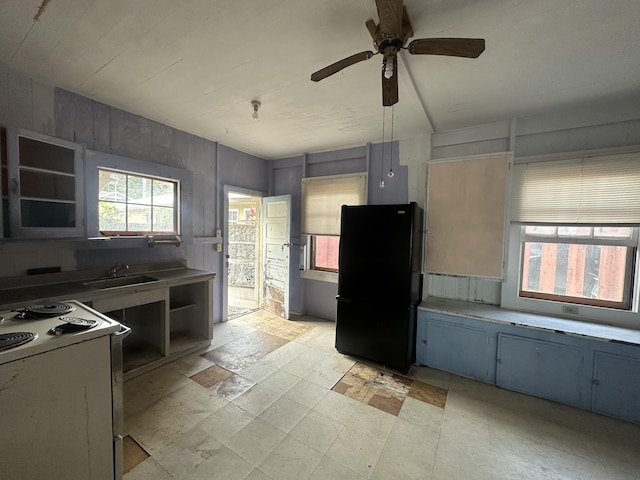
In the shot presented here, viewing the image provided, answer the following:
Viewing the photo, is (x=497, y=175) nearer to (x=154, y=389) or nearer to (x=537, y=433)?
(x=537, y=433)

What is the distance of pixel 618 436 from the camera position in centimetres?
189

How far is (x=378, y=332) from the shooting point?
8.98 feet

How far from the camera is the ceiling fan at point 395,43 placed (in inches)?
48.3

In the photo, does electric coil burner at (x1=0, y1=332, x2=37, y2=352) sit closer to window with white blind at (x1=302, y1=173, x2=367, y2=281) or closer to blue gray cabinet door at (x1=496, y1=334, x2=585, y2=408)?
window with white blind at (x1=302, y1=173, x2=367, y2=281)

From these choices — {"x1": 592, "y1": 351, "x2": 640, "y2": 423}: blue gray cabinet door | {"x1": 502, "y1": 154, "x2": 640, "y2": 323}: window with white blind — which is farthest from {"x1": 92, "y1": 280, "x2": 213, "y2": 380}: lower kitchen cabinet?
{"x1": 592, "y1": 351, "x2": 640, "y2": 423}: blue gray cabinet door

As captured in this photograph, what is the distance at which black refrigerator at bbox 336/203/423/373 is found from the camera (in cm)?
259

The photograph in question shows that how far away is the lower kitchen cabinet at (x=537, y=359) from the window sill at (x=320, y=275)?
138cm

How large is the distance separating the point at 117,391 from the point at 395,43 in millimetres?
2364

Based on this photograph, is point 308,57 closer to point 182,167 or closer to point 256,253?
point 182,167

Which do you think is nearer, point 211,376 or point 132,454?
point 132,454

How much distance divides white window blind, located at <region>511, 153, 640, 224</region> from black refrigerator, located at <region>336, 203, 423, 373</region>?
1.14 metres

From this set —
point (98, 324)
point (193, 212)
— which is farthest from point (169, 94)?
point (98, 324)

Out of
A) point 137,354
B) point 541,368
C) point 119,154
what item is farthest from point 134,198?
point 541,368

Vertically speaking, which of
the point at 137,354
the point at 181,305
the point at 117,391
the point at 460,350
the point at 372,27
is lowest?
the point at 137,354
